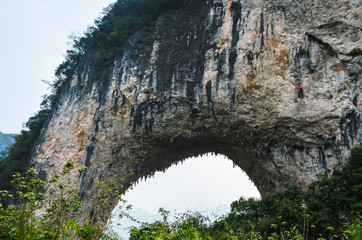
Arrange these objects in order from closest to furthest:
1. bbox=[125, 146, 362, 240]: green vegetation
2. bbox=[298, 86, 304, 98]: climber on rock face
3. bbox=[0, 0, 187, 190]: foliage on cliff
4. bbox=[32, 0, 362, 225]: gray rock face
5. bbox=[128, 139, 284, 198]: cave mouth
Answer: bbox=[125, 146, 362, 240]: green vegetation, bbox=[32, 0, 362, 225]: gray rock face, bbox=[298, 86, 304, 98]: climber on rock face, bbox=[128, 139, 284, 198]: cave mouth, bbox=[0, 0, 187, 190]: foliage on cliff

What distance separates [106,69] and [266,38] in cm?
839

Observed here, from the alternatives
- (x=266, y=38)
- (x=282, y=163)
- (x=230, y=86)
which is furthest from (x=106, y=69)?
(x=282, y=163)

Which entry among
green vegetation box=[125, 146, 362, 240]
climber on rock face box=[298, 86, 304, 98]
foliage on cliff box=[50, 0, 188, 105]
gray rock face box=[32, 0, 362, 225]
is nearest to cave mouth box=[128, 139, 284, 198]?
gray rock face box=[32, 0, 362, 225]

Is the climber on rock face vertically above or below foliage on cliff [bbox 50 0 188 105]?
below

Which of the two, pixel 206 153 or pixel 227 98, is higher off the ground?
pixel 227 98

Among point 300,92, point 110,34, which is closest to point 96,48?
point 110,34

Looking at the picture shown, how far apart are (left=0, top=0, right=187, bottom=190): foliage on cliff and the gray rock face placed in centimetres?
77

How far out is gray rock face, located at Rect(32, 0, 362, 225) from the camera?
1142 centimetres

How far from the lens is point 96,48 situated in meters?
18.0

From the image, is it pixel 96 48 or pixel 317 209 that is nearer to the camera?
pixel 317 209

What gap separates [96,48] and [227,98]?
921 cm

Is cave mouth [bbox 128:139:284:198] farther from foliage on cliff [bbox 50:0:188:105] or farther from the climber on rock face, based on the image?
foliage on cliff [bbox 50:0:188:105]

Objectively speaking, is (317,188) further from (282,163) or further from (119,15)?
(119,15)

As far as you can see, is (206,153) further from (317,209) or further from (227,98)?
(317,209)
